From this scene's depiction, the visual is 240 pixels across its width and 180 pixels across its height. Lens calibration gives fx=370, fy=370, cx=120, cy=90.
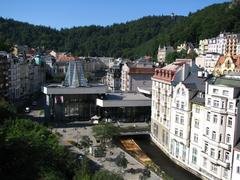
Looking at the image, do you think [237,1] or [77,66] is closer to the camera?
[77,66]

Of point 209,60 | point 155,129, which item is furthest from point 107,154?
point 209,60

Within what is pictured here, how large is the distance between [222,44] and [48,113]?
3384 inches

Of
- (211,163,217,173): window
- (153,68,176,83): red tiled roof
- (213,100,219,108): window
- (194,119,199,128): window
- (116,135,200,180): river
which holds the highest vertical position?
(153,68,176,83): red tiled roof

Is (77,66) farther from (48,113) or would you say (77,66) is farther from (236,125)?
(236,125)

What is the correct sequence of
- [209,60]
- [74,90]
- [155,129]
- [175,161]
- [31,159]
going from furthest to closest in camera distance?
[209,60] < [74,90] < [155,129] < [175,161] < [31,159]

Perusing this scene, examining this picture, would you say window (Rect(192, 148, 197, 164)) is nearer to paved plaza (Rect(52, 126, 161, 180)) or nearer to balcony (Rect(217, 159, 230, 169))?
balcony (Rect(217, 159, 230, 169))

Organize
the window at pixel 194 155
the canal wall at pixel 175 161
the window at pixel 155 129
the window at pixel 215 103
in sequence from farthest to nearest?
the window at pixel 155 129, the window at pixel 194 155, the canal wall at pixel 175 161, the window at pixel 215 103

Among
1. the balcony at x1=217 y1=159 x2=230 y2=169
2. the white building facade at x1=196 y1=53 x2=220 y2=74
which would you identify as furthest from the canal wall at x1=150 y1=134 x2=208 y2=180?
the white building facade at x1=196 y1=53 x2=220 y2=74

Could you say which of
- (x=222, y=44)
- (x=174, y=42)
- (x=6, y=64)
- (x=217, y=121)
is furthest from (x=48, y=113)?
(x=174, y=42)

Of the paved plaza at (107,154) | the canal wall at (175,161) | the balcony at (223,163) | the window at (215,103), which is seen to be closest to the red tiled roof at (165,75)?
the canal wall at (175,161)

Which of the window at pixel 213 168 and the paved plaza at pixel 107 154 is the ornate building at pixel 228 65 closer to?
the paved plaza at pixel 107 154

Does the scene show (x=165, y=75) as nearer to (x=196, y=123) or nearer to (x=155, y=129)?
(x=155, y=129)

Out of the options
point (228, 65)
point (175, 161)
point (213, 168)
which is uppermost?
point (228, 65)

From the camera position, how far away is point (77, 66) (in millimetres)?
81938
